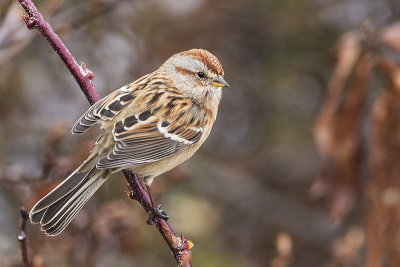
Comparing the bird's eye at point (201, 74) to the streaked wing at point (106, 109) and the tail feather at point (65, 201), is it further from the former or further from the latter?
the tail feather at point (65, 201)

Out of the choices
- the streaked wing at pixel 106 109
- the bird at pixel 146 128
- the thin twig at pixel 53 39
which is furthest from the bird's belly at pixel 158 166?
the thin twig at pixel 53 39

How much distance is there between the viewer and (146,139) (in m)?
3.73

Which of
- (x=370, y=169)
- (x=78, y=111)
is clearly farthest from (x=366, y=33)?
(x=78, y=111)

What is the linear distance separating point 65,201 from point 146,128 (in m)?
0.72

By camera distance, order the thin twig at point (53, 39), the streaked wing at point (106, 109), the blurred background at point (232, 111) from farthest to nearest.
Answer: the blurred background at point (232, 111), the streaked wing at point (106, 109), the thin twig at point (53, 39)

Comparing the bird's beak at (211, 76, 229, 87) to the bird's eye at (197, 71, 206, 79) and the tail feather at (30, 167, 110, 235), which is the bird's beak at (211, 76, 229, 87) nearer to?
the bird's eye at (197, 71, 206, 79)

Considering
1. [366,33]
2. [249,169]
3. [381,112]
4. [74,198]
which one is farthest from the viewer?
[249,169]

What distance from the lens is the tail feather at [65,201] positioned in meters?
3.10

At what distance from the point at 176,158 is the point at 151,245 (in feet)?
7.48

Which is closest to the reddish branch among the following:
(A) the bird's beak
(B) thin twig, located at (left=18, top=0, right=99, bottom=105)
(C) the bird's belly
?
(B) thin twig, located at (left=18, top=0, right=99, bottom=105)

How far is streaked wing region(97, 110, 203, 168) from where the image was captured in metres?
3.40

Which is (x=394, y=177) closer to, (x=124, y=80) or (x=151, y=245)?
(x=151, y=245)

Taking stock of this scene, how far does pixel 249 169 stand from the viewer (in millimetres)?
6742

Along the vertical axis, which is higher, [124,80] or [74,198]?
[124,80]
